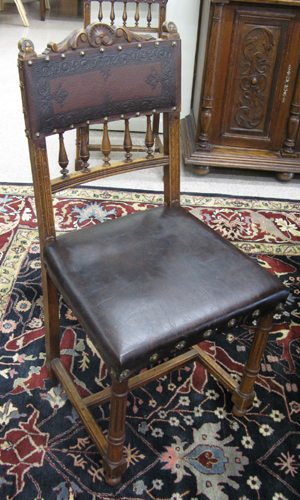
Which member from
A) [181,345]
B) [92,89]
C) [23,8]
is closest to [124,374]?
[181,345]

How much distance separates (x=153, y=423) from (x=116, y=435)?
31cm

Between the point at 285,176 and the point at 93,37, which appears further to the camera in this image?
the point at 285,176

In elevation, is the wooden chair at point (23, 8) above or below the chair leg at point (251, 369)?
above

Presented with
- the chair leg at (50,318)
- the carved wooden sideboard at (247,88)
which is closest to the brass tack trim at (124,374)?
the chair leg at (50,318)

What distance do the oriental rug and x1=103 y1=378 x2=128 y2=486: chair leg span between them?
0.18 feet

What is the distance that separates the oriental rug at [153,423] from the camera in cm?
127

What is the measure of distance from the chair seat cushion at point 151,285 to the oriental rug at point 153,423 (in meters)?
0.46

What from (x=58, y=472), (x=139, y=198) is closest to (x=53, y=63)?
(x=58, y=472)

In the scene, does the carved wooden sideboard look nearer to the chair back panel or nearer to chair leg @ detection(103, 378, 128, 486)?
the chair back panel

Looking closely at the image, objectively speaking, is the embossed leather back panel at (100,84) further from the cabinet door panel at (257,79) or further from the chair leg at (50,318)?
the cabinet door panel at (257,79)

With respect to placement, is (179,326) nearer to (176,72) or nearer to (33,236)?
(176,72)

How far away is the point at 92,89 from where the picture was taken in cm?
119

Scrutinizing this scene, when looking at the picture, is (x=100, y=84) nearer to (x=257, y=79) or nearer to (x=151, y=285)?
(x=151, y=285)

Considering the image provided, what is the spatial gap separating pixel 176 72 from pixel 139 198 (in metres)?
1.26
